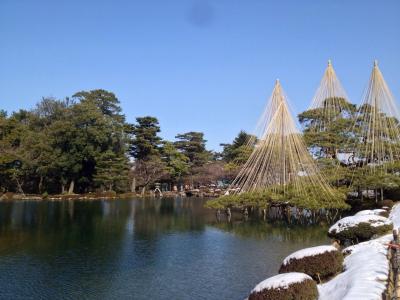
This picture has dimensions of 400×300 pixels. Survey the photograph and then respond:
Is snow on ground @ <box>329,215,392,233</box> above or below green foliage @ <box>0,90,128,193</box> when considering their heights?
below

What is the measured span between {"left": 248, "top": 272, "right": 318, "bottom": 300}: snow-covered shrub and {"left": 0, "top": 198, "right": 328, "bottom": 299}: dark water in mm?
2632

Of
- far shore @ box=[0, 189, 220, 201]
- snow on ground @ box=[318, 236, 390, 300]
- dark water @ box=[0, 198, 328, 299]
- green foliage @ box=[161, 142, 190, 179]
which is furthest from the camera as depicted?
green foliage @ box=[161, 142, 190, 179]

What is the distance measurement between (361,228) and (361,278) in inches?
187

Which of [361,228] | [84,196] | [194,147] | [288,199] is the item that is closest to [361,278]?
[361,228]

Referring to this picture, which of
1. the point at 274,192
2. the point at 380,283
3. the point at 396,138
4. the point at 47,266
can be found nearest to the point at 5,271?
the point at 47,266

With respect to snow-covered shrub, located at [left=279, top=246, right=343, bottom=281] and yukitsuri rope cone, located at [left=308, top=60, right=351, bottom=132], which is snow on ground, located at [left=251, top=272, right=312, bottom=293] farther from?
yukitsuri rope cone, located at [left=308, top=60, right=351, bottom=132]

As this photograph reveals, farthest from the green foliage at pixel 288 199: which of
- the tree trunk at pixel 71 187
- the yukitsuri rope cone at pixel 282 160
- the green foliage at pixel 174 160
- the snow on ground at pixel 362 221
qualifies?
the tree trunk at pixel 71 187

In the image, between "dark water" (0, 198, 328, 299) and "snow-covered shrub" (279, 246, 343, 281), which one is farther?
"dark water" (0, 198, 328, 299)

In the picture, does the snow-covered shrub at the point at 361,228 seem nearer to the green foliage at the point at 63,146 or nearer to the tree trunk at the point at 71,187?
the green foliage at the point at 63,146

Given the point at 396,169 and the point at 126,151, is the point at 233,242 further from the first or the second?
the point at 126,151

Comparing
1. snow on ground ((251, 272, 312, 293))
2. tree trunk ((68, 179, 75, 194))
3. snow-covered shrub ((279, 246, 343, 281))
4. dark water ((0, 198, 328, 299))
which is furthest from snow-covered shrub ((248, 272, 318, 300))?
tree trunk ((68, 179, 75, 194))

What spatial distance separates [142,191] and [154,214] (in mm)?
21253

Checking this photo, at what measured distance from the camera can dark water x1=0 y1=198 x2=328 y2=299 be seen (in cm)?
1059

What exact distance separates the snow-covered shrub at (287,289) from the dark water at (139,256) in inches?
104
